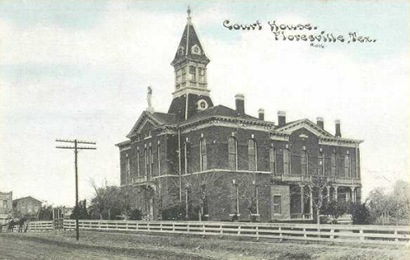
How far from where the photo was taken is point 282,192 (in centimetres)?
4912

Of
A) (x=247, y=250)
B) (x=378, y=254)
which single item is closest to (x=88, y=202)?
(x=247, y=250)

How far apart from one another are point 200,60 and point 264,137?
914cm

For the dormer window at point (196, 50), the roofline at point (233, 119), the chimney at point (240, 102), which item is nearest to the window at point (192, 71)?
the dormer window at point (196, 50)

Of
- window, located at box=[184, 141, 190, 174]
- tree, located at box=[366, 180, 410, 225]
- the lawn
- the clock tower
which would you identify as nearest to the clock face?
the clock tower

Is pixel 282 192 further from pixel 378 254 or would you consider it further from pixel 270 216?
pixel 378 254

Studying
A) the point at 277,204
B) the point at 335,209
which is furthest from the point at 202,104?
the point at 335,209

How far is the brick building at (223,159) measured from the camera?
142 feet

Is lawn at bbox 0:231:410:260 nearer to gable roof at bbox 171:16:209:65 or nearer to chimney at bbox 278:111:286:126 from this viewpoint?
gable roof at bbox 171:16:209:65

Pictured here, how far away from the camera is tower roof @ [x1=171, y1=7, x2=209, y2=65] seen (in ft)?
160

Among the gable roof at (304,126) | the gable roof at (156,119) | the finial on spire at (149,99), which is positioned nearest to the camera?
the gable roof at (156,119)

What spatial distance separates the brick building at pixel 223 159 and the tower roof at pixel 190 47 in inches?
3.5

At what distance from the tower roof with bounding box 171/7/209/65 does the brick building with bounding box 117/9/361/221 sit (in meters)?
0.09

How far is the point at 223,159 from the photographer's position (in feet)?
142

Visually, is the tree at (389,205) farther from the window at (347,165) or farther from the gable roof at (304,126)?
the gable roof at (304,126)
